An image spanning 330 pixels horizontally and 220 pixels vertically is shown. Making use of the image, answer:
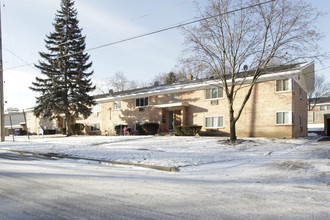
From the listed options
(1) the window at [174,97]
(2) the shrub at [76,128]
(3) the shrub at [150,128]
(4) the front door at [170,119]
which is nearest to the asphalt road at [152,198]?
(3) the shrub at [150,128]

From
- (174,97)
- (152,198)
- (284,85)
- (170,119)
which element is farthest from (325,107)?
(152,198)

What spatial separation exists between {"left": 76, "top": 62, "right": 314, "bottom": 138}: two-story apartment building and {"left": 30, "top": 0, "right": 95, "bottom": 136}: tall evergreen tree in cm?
453

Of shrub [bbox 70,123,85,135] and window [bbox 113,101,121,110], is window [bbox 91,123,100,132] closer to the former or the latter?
shrub [bbox 70,123,85,135]

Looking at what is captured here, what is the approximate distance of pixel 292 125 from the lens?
18.8 m

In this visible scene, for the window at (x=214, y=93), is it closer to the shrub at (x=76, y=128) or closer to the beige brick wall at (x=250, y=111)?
the beige brick wall at (x=250, y=111)

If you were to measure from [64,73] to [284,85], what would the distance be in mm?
21866

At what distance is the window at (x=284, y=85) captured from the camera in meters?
18.8

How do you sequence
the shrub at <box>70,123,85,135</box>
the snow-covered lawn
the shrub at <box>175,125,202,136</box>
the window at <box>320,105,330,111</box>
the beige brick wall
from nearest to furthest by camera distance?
1. the snow-covered lawn
2. the beige brick wall
3. the shrub at <box>175,125,202,136</box>
4. the shrub at <box>70,123,85,135</box>
5. the window at <box>320,105,330,111</box>

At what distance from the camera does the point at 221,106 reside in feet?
72.3

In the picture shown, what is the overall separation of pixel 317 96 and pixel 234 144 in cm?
4142

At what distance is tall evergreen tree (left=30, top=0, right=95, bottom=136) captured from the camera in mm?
27281

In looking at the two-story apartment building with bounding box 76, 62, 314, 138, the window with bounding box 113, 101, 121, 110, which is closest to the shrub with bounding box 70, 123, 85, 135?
the two-story apartment building with bounding box 76, 62, 314, 138

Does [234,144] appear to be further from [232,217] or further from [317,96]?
[317,96]

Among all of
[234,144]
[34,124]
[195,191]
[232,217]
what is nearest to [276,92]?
[234,144]
